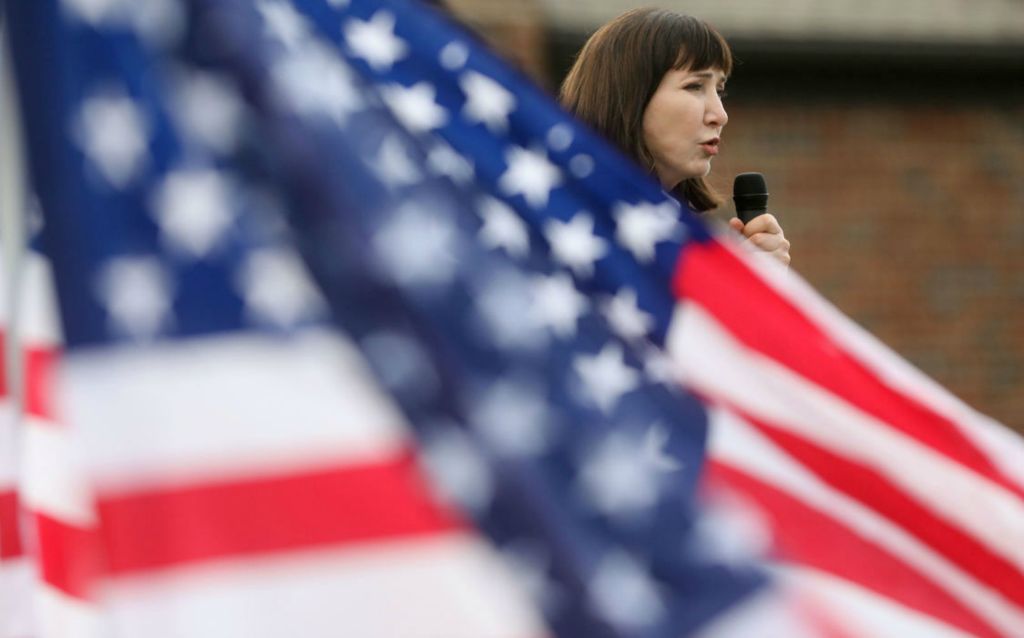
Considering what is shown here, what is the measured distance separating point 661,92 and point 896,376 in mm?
885

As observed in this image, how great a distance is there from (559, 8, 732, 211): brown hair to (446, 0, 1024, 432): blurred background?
10.2ft

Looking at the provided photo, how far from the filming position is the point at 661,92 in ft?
9.17

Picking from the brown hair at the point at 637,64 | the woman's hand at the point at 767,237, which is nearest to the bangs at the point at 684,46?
the brown hair at the point at 637,64

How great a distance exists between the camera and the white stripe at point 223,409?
1.46 m

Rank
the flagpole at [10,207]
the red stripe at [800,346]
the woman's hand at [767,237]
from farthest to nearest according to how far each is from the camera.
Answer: the woman's hand at [767,237] → the red stripe at [800,346] → the flagpole at [10,207]

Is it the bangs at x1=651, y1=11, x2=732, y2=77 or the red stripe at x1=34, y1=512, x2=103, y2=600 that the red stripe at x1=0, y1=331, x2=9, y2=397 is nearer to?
the red stripe at x1=34, y1=512, x2=103, y2=600

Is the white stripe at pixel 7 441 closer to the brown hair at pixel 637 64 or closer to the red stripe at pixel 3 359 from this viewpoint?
the red stripe at pixel 3 359

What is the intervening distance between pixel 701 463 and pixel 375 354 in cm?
46

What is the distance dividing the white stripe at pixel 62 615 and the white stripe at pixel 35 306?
0.26m

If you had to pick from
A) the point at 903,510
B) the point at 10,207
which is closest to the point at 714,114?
the point at 903,510

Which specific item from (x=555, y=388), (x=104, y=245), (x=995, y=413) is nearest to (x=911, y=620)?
(x=555, y=388)

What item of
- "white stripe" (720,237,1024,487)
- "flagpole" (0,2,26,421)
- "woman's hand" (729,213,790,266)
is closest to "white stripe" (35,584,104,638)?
"flagpole" (0,2,26,421)

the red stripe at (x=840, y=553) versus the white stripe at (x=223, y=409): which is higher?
the red stripe at (x=840, y=553)

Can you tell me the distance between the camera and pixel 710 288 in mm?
2051
